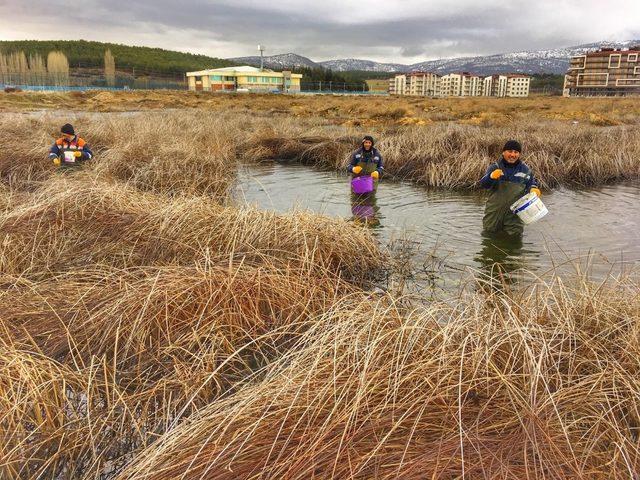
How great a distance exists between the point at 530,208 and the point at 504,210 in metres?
0.61

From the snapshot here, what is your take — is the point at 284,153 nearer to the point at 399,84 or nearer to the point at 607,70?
the point at 607,70

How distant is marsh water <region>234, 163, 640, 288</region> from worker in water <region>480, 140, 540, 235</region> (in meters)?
0.28

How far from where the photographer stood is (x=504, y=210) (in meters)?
6.79

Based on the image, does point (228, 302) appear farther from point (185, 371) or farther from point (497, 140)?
point (497, 140)

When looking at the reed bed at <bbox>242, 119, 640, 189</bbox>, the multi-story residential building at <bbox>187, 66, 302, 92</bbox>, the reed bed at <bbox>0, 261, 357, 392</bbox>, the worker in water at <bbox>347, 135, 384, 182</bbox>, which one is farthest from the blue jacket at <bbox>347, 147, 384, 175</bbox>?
the multi-story residential building at <bbox>187, 66, 302, 92</bbox>

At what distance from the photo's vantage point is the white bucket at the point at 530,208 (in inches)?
242

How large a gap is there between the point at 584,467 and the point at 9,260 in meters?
4.91

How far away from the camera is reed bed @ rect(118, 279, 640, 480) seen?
1.93m

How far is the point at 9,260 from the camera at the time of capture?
464cm

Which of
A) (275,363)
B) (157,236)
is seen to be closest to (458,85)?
(157,236)

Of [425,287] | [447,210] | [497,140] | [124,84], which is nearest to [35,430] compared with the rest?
[425,287]

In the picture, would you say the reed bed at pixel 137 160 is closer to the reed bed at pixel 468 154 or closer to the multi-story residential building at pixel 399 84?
the reed bed at pixel 468 154

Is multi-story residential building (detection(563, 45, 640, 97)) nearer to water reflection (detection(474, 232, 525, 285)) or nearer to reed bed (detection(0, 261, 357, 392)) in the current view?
water reflection (detection(474, 232, 525, 285))

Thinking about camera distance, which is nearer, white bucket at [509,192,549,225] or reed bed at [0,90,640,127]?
white bucket at [509,192,549,225]
